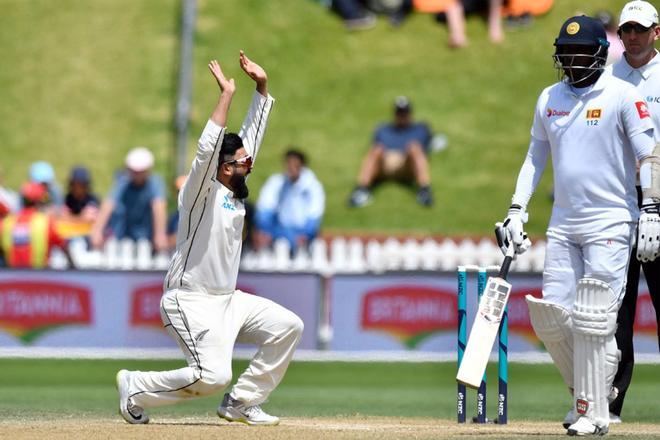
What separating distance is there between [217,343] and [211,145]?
1140 mm

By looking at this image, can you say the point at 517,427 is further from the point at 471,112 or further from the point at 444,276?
the point at 471,112

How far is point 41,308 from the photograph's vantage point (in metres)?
15.5

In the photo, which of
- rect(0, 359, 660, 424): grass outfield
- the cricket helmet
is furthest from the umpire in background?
rect(0, 359, 660, 424): grass outfield

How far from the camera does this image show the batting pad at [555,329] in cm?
801

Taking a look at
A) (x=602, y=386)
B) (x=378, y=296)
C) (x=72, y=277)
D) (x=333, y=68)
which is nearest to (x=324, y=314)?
(x=378, y=296)

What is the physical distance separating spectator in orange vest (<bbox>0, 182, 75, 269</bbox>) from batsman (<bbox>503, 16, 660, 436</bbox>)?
826cm

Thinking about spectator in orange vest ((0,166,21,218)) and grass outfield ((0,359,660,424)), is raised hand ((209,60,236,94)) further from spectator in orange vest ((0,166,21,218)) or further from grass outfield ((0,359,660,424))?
spectator in orange vest ((0,166,21,218))

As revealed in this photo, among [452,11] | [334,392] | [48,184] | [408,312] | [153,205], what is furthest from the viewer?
[452,11]

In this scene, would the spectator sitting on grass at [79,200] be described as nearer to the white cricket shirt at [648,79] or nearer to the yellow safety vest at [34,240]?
the yellow safety vest at [34,240]

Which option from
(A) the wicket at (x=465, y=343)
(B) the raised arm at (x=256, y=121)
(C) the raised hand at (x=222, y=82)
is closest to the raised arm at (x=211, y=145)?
(C) the raised hand at (x=222, y=82)

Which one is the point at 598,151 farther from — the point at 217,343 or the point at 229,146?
the point at 217,343

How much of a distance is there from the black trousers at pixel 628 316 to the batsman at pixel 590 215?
0.81 metres

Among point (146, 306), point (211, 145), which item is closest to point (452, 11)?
point (146, 306)

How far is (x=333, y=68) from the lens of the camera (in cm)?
2534
